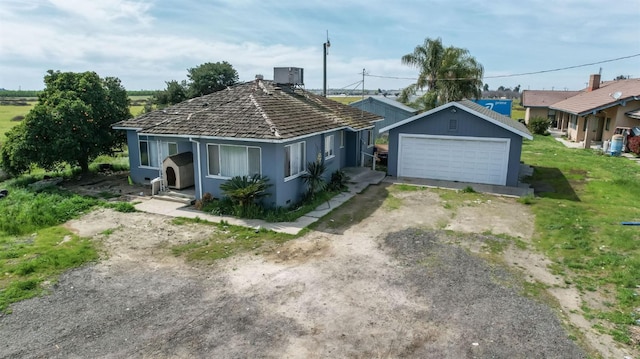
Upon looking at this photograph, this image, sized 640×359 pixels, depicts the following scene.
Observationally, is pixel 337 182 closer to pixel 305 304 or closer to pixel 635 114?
pixel 305 304

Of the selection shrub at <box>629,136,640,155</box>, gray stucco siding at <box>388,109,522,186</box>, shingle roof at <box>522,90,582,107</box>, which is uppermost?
shingle roof at <box>522,90,582,107</box>

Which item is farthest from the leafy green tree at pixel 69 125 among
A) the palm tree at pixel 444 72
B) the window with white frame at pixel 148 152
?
the palm tree at pixel 444 72

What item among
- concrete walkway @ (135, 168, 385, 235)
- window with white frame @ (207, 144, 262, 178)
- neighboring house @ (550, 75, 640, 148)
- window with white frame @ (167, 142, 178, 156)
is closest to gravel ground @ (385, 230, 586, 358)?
concrete walkway @ (135, 168, 385, 235)

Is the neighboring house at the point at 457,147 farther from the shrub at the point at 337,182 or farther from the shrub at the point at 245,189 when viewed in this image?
the shrub at the point at 245,189

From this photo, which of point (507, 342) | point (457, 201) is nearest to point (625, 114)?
point (457, 201)

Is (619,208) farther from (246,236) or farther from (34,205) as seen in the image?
(34,205)

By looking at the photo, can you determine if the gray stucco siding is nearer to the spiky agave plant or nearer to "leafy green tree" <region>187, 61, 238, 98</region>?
the spiky agave plant

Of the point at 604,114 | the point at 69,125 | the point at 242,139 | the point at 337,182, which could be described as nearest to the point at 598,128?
the point at 604,114
